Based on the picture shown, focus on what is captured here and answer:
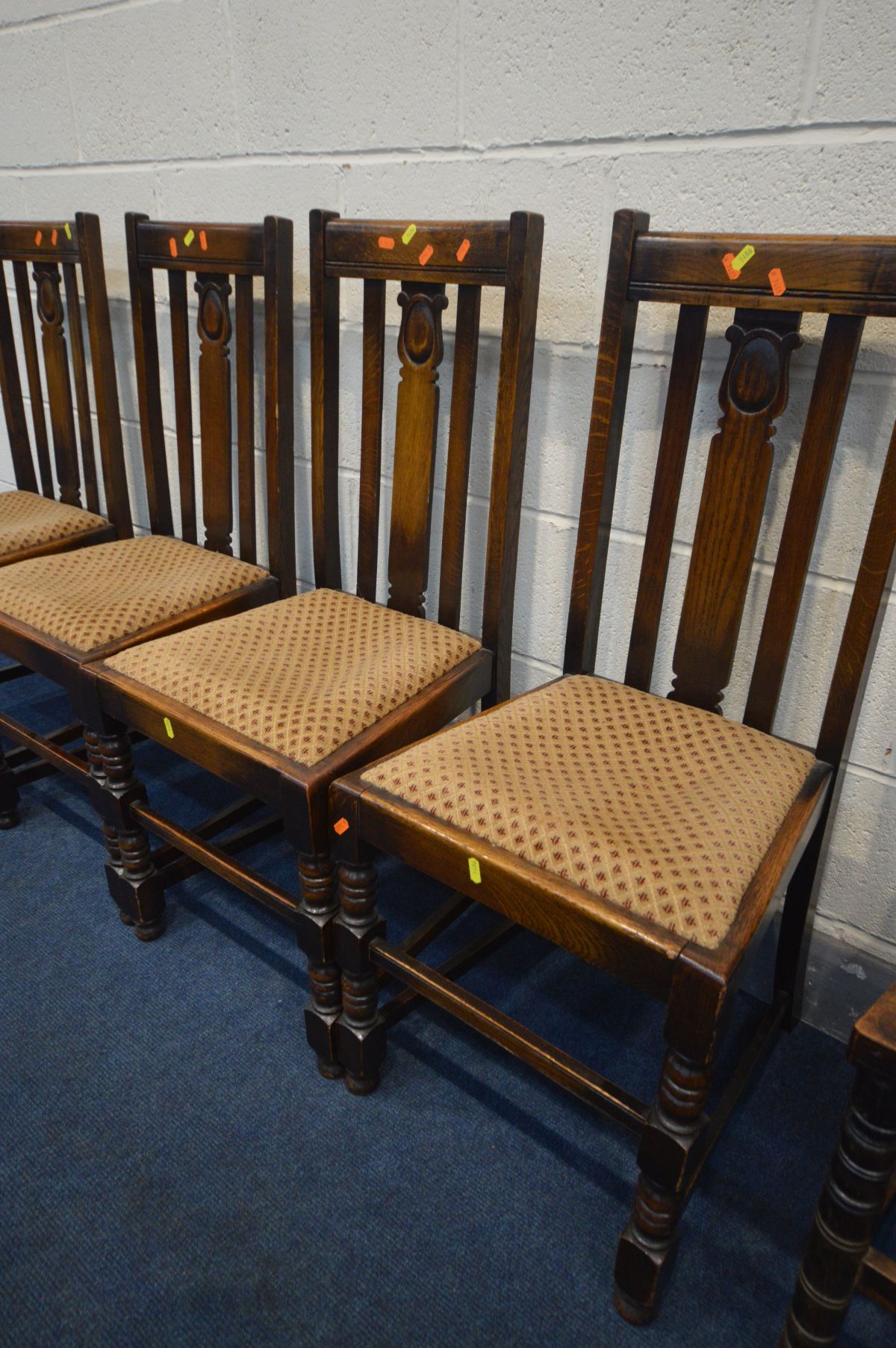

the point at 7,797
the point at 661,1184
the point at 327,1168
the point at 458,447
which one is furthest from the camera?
the point at 7,797

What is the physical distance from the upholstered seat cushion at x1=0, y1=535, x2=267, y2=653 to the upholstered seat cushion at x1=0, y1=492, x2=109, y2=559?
0.25ft

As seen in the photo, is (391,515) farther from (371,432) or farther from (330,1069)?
(330,1069)

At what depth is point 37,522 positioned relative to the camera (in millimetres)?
1697

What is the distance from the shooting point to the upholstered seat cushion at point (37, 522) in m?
1.64

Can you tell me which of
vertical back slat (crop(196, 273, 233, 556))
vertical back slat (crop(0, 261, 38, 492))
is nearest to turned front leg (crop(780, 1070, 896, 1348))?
vertical back slat (crop(196, 273, 233, 556))

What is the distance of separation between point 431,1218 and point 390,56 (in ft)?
5.21

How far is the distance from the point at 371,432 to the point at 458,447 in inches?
7.0

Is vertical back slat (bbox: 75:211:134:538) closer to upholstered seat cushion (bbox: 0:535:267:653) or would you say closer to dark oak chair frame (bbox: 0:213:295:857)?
dark oak chair frame (bbox: 0:213:295:857)

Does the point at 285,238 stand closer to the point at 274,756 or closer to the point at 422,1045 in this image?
the point at 274,756

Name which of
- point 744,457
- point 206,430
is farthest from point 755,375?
point 206,430

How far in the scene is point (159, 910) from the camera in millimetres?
1436

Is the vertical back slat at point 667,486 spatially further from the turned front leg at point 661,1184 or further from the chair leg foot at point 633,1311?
the chair leg foot at point 633,1311

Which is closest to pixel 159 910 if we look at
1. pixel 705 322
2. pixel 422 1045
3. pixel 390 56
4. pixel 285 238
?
pixel 422 1045

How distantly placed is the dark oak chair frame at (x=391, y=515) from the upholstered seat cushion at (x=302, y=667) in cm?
2
